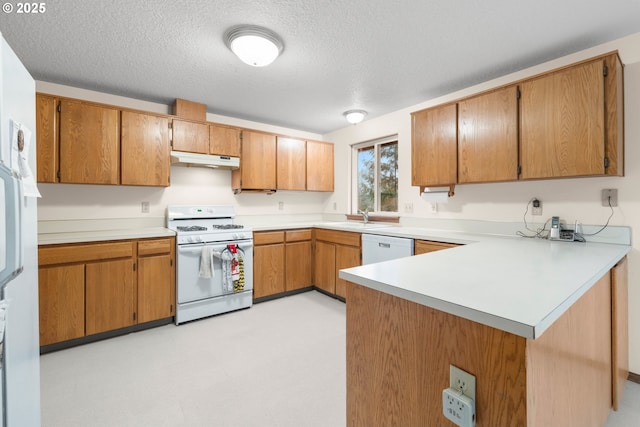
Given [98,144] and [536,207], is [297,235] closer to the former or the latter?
[98,144]

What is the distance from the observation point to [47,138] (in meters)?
2.51

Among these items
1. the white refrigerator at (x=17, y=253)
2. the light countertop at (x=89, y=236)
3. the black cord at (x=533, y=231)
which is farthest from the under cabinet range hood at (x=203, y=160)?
the black cord at (x=533, y=231)

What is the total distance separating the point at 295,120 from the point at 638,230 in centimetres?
355

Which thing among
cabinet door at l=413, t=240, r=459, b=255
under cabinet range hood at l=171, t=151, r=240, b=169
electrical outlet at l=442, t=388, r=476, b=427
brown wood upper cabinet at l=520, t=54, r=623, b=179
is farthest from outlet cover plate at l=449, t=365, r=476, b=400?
under cabinet range hood at l=171, t=151, r=240, b=169

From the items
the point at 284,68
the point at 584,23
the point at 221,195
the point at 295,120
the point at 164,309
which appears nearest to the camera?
the point at 584,23

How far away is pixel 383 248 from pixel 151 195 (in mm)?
2648

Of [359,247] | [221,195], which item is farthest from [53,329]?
[359,247]

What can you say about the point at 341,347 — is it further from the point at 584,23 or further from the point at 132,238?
the point at 584,23

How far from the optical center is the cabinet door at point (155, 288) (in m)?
2.73

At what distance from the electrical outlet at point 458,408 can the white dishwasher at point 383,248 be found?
193cm

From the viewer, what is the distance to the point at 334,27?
1953 mm

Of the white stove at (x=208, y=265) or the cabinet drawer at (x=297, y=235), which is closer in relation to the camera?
the white stove at (x=208, y=265)

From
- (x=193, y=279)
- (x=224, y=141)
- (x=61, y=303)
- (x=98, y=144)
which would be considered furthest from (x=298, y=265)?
(x=98, y=144)

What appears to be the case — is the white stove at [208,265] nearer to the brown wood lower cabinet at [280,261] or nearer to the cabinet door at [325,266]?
the brown wood lower cabinet at [280,261]
